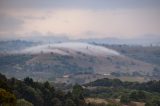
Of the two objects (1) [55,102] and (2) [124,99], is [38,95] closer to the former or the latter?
(1) [55,102]

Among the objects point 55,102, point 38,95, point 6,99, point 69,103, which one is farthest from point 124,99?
point 6,99

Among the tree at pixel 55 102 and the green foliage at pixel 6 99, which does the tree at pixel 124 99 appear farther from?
the green foliage at pixel 6 99

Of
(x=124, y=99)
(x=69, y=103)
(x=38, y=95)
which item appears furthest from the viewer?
(x=124, y=99)

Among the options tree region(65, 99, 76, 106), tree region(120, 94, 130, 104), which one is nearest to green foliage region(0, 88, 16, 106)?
tree region(65, 99, 76, 106)

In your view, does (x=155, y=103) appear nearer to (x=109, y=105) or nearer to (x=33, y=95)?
(x=109, y=105)

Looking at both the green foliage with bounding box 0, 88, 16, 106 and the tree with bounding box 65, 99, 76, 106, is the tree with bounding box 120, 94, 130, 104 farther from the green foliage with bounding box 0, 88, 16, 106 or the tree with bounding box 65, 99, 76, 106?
the green foliage with bounding box 0, 88, 16, 106

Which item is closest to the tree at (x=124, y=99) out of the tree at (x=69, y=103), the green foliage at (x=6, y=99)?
the tree at (x=69, y=103)

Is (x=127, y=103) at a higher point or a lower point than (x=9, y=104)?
lower

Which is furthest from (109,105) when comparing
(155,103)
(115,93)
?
(115,93)

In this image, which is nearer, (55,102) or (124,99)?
(55,102)

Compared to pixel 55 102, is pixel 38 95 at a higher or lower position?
higher

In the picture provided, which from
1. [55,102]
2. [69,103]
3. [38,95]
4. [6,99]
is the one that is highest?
[6,99]
